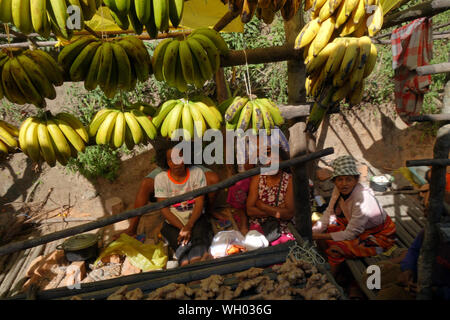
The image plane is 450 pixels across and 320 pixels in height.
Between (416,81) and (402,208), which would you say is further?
(402,208)

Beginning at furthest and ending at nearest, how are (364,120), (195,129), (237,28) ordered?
(364,120) < (237,28) < (195,129)

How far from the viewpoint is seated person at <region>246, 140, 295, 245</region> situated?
2926mm

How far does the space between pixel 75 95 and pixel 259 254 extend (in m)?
5.25

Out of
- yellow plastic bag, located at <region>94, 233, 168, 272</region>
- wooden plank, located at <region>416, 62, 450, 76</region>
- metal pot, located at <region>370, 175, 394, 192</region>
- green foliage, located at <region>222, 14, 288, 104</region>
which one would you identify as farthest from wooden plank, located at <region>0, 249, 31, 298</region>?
metal pot, located at <region>370, 175, 394, 192</region>

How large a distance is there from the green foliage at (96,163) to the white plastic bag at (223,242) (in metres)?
3.32

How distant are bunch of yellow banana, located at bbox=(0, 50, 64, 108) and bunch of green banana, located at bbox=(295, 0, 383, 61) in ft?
4.44

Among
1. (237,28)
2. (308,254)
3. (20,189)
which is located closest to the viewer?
(308,254)

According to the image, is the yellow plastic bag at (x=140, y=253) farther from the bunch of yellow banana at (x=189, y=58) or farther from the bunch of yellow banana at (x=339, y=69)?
the bunch of yellow banana at (x=339, y=69)

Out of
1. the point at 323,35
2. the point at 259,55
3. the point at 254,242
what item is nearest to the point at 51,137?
the point at 259,55

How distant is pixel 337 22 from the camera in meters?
1.48

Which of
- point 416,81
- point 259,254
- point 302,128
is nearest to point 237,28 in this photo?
point 302,128

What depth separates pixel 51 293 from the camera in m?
1.37

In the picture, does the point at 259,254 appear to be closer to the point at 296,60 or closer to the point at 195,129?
the point at 195,129

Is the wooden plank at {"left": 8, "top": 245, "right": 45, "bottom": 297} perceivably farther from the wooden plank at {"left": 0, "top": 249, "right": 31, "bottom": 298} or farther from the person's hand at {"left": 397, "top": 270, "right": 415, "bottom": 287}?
the person's hand at {"left": 397, "top": 270, "right": 415, "bottom": 287}
